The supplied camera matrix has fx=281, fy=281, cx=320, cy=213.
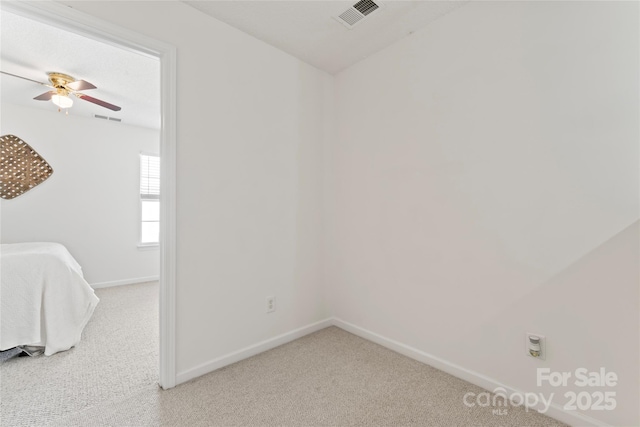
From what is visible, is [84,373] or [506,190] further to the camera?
[84,373]

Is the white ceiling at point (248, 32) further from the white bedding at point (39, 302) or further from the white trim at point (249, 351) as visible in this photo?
the white trim at point (249, 351)

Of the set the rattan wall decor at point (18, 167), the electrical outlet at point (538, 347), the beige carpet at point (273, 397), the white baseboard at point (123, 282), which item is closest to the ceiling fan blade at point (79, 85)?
the rattan wall decor at point (18, 167)

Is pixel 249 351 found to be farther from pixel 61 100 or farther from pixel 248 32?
pixel 61 100

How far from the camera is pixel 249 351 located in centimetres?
209

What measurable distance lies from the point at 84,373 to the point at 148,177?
344 centimetres

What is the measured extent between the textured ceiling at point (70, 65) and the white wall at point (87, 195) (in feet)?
1.14

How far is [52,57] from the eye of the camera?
2.49 meters

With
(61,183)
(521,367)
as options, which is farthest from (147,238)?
(521,367)

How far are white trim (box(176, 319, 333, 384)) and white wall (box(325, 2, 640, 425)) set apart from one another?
1.54 ft

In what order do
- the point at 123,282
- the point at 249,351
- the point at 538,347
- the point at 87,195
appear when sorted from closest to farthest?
the point at 538,347 → the point at 249,351 → the point at 87,195 → the point at 123,282

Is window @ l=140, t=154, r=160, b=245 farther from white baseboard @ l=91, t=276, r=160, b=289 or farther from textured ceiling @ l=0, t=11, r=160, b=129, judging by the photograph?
textured ceiling @ l=0, t=11, r=160, b=129

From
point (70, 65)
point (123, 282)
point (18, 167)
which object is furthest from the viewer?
point (123, 282)

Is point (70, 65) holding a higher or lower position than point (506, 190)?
higher

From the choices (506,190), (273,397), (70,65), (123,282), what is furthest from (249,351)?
(123,282)
